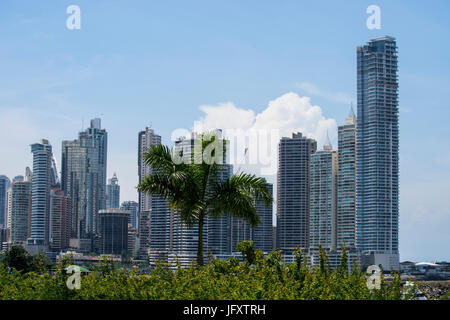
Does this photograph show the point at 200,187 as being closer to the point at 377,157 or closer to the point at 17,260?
the point at 17,260

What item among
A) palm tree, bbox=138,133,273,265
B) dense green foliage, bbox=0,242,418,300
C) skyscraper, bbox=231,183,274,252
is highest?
palm tree, bbox=138,133,273,265

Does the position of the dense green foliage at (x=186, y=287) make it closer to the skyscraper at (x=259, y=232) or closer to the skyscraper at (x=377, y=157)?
the skyscraper at (x=259, y=232)

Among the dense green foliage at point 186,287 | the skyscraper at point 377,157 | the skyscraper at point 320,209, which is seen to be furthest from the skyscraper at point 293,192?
the dense green foliage at point 186,287

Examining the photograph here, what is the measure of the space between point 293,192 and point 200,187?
178 metres

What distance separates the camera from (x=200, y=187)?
17188 millimetres

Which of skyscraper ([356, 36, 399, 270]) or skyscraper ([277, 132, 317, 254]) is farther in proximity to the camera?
skyscraper ([356, 36, 399, 270])

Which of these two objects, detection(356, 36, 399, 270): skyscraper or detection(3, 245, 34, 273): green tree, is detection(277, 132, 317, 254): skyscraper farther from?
detection(3, 245, 34, 273): green tree

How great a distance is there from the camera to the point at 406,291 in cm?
1197

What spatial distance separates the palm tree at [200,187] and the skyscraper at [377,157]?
17395 centimetres

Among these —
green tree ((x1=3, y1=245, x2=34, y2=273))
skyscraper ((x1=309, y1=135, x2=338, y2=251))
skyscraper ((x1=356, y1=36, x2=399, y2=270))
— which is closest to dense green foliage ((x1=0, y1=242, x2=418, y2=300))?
green tree ((x1=3, y1=245, x2=34, y2=273))

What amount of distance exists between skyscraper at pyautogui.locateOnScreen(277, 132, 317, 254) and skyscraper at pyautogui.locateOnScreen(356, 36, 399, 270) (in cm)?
1523

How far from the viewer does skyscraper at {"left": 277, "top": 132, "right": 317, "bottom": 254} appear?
17712 centimetres

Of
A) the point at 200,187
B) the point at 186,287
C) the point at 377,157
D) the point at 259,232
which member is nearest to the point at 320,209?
the point at 377,157
